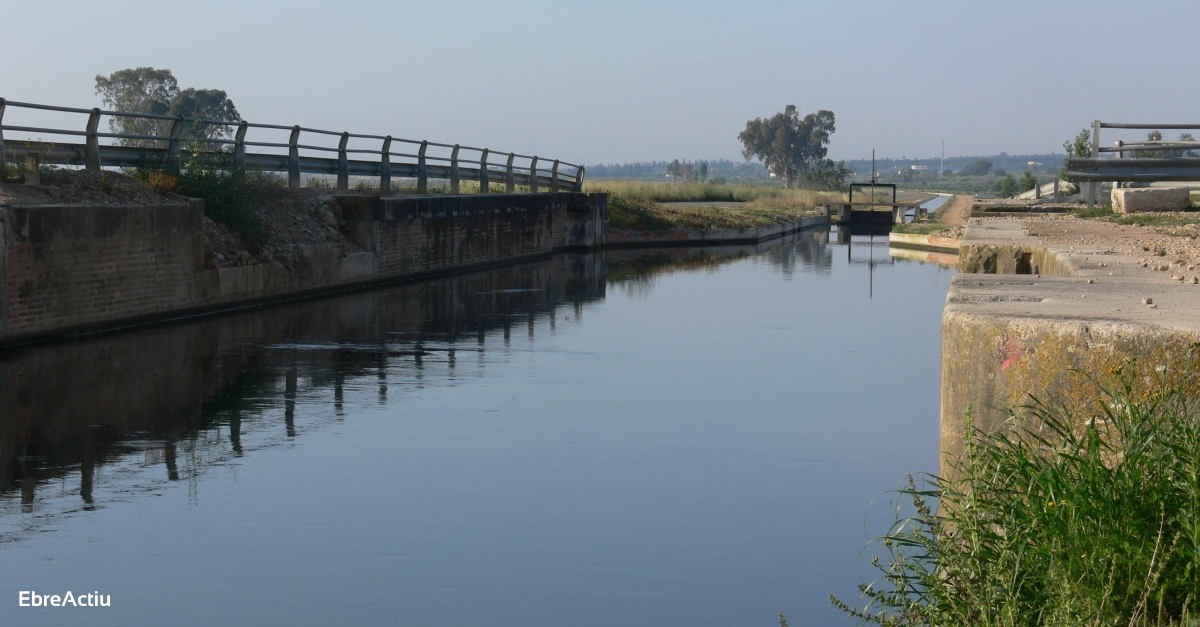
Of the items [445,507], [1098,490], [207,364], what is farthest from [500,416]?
[1098,490]

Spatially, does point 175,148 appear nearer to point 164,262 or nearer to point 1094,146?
point 164,262

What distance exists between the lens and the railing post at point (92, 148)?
16.4 m

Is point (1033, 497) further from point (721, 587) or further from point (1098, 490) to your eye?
point (721, 587)

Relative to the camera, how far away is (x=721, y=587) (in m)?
6.31

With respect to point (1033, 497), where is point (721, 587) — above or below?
below

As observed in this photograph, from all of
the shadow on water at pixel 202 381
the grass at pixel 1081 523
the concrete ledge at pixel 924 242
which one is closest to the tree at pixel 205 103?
the concrete ledge at pixel 924 242

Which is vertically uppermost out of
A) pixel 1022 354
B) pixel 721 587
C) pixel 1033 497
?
pixel 1022 354

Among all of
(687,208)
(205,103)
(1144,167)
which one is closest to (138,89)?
(205,103)

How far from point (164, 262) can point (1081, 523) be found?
541 inches

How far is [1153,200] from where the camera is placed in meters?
18.6

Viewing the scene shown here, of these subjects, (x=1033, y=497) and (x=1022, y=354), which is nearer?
(x=1033, y=497)

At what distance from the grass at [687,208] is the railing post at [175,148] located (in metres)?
21.0

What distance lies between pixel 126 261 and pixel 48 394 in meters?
4.53

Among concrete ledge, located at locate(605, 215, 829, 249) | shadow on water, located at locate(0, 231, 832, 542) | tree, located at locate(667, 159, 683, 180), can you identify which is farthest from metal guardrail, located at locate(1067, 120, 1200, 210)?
tree, located at locate(667, 159, 683, 180)
